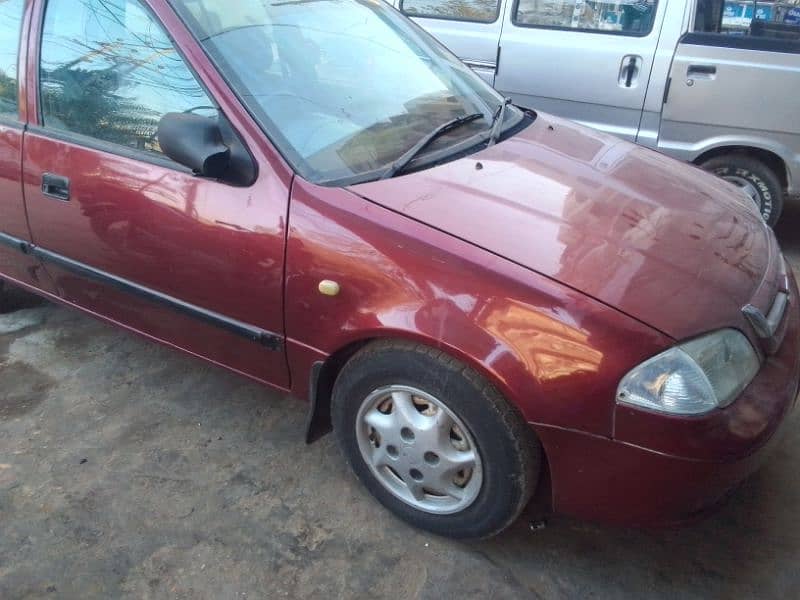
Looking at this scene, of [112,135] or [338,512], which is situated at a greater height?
[112,135]

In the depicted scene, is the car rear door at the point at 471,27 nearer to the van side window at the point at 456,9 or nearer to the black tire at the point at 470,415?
the van side window at the point at 456,9

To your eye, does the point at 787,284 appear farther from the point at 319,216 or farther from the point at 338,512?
the point at 338,512

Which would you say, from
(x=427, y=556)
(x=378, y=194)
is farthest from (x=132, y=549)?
(x=378, y=194)

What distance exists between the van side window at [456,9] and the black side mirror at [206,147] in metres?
2.83

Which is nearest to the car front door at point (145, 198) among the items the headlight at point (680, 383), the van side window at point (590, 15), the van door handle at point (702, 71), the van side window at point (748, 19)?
the headlight at point (680, 383)

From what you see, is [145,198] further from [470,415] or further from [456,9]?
[456,9]

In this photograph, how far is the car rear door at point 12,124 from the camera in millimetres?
2504

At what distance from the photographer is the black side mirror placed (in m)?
1.96

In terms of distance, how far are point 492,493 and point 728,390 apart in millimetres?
689

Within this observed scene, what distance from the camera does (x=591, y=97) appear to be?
4.19m

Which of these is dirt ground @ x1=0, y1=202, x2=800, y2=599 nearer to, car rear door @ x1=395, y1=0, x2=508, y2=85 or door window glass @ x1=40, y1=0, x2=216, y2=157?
door window glass @ x1=40, y1=0, x2=216, y2=157

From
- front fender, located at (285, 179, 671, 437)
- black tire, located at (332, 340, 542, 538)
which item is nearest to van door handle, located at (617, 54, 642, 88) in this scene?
front fender, located at (285, 179, 671, 437)

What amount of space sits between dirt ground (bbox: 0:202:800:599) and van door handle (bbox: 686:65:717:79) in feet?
7.32

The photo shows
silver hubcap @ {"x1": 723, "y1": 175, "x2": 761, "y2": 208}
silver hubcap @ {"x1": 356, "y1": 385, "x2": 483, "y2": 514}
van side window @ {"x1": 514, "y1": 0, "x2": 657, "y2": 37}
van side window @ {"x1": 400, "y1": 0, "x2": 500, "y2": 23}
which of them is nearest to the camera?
silver hubcap @ {"x1": 356, "y1": 385, "x2": 483, "y2": 514}
